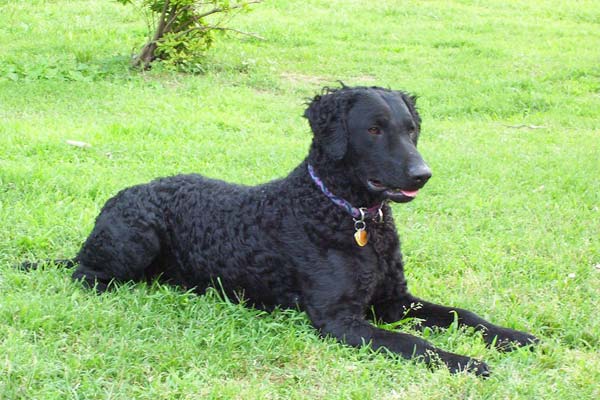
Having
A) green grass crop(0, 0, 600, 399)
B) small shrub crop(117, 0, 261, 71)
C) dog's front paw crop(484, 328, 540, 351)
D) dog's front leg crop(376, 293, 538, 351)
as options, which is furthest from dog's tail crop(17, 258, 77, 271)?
small shrub crop(117, 0, 261, 71)

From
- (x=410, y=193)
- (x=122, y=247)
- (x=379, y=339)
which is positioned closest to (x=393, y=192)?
A: (x=410, y=193)

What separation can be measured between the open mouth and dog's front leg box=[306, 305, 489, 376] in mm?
668

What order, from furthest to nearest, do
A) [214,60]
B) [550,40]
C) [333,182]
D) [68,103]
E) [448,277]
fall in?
[550,40] < [214,60] < [68,103] < [448,277] < [333,182]

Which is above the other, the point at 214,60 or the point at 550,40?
the point at 550,40

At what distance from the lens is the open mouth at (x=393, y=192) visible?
13.4ft

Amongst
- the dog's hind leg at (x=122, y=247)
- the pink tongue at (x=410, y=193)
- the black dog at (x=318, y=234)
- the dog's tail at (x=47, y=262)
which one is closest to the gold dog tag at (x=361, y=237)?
the black dog at (x=318, y=234)

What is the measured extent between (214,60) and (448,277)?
7461 mm

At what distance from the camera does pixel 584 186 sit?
22.8 ft

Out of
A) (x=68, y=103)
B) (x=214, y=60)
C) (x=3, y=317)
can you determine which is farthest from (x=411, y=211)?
(x=214, y=60)

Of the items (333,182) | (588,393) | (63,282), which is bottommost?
(63,282)

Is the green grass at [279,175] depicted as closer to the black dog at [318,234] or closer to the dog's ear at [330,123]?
the black dog at [318,234]

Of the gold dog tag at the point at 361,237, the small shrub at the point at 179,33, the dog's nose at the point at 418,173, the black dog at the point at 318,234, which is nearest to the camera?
the dog's nose at the point at 418,173

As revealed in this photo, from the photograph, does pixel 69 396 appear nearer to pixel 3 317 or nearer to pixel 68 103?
pixel 3 317

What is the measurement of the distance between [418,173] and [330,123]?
64 centimetres
